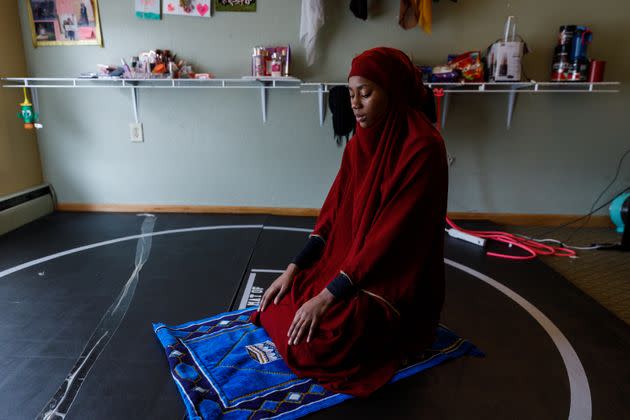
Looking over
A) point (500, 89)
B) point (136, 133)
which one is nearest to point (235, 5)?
point (136, 133)

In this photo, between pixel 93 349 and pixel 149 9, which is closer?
pixel 93 349

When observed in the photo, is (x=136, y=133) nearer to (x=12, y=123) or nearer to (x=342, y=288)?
(x=12, y=123)

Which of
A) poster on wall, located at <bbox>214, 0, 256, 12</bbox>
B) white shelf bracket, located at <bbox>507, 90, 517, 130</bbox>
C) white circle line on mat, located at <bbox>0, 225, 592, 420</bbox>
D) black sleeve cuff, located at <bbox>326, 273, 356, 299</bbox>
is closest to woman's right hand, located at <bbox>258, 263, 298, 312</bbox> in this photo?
black sleeve cuff, located at <bbox>326, 273, 356, 299</bbox>

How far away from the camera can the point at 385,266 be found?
1287 mm

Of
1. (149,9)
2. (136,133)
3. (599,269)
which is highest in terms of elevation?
(149,9)

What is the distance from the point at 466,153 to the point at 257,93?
5.30 ft

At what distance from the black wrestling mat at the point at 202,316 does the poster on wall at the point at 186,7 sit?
4.98 ft

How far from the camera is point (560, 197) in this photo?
325 cm

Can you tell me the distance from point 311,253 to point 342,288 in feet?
1.04

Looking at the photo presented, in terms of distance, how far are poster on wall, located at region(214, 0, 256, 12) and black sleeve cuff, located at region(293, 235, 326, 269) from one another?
2.12m

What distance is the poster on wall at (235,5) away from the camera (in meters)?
2.98

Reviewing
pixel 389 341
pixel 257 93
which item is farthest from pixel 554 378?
pixel 257 93

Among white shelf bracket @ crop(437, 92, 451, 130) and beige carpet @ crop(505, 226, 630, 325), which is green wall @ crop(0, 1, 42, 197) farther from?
beige carpet @ crop(505, 226, 630, 325)

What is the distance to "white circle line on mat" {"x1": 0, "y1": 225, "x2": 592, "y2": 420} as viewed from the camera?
1.33 meters
